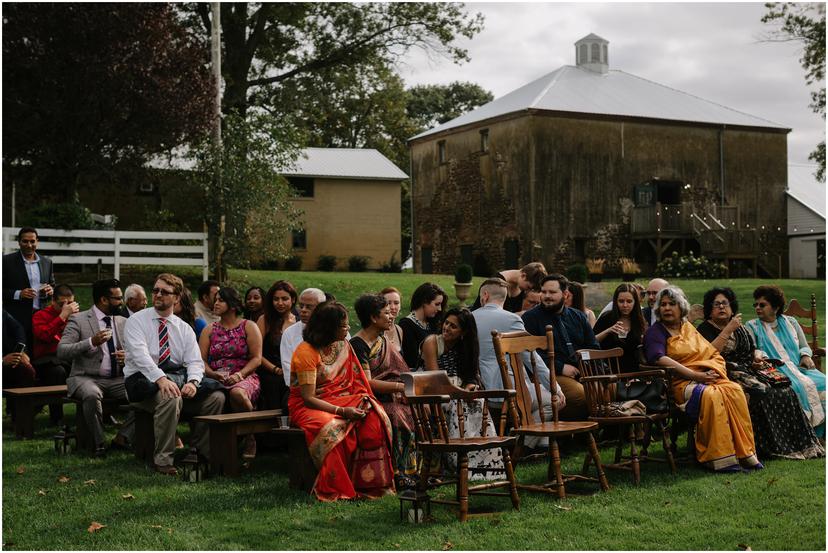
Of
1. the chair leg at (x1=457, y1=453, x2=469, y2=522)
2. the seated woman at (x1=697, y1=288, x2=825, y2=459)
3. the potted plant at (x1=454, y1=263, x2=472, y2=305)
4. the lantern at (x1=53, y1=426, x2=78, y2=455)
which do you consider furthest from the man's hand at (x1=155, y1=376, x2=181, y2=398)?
the potted plant at (x1=454, y1=263, x2=472, y2=305)

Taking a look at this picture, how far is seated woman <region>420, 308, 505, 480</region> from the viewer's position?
25.7 ft

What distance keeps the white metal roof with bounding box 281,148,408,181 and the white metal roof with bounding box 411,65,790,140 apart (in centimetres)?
232

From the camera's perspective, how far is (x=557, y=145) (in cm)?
3238

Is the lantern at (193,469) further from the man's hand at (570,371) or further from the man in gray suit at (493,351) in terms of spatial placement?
the man's hand at (570,371)

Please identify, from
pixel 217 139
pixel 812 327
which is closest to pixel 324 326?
pixel 812 327

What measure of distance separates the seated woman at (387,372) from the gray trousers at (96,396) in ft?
8.85

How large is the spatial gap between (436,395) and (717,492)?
2422mm

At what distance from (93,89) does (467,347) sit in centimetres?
1552

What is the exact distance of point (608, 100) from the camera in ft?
112

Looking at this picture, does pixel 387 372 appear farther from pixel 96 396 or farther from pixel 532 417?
pixel 96 396

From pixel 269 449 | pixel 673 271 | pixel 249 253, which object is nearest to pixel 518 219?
pixel 673 271

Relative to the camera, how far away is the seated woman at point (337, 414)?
7.27m

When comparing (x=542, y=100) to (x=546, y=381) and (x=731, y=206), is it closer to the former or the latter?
(x=731, y=206)

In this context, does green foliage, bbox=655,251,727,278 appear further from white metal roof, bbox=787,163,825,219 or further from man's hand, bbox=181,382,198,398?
man's hand, bbox=181,382,198,398
